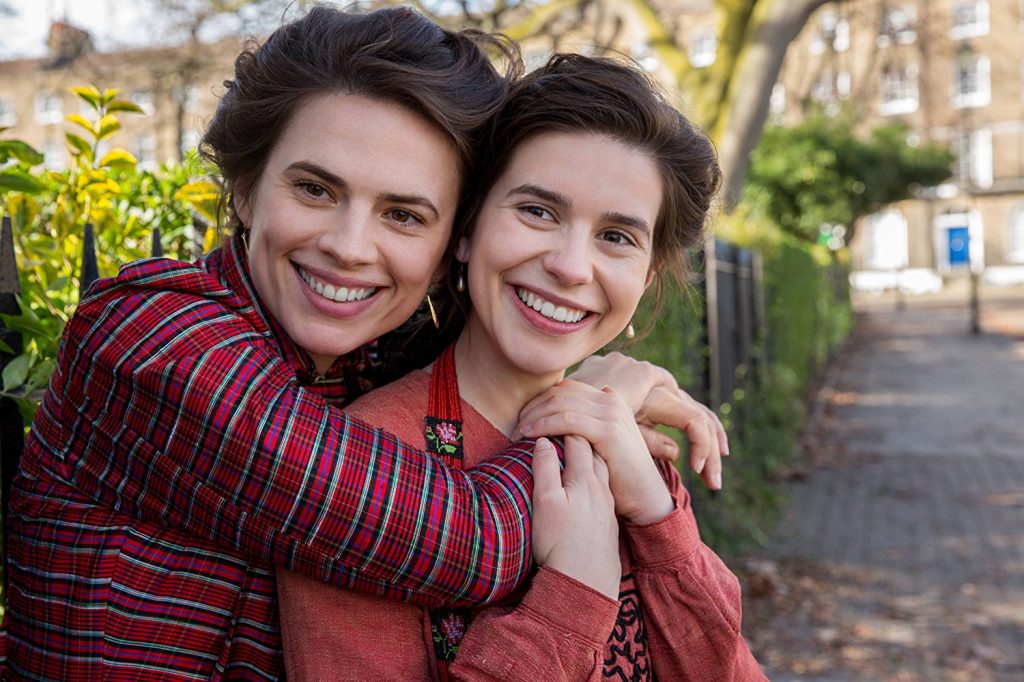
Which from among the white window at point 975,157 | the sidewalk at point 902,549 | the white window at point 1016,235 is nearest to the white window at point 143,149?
the sidewalk at point 902,549

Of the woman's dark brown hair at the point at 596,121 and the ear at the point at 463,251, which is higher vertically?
the woman's dark brown hair at the point at 596,121

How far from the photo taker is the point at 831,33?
81.4ft

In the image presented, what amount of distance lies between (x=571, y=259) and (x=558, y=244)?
1.6 inches

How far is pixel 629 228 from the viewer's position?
1921 millimetres

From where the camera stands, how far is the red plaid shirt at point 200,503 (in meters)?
1.54

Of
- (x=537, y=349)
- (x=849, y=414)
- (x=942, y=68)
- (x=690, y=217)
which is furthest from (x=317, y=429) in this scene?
(x=942, y=68)

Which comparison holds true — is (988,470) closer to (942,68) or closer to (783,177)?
(783,177)

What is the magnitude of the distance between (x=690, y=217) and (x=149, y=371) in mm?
1130

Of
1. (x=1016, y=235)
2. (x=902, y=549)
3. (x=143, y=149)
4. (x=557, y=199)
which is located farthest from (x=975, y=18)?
(x=557, y=199)

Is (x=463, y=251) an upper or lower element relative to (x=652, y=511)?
upper

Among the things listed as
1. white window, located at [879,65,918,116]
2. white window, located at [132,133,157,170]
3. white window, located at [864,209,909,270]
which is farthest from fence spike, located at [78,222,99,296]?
white window, located at [879,65,918,116]

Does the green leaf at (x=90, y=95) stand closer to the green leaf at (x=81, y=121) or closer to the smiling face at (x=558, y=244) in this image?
the green leaf at (x=81, y=121)

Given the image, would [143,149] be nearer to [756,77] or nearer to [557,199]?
[756,77]

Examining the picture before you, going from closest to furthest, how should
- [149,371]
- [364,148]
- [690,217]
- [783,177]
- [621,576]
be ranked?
[149,371], [364,148], [621,576], [690,217], [783,177]
